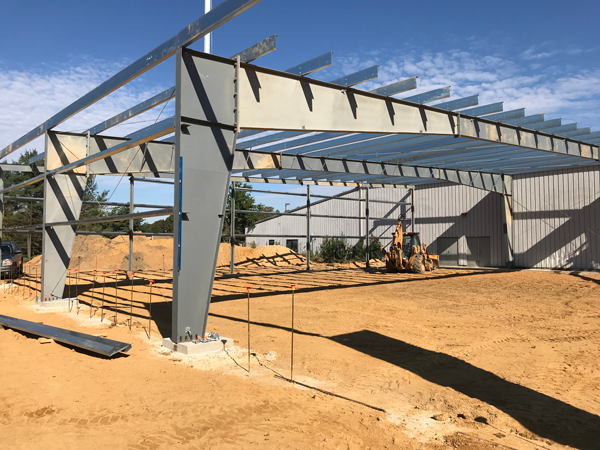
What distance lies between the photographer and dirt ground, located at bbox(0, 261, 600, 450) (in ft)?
14.0

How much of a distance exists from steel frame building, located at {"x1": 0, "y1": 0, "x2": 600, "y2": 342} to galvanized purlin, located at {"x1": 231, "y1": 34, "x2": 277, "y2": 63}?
0.08ft

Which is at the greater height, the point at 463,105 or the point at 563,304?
the point at 463,105

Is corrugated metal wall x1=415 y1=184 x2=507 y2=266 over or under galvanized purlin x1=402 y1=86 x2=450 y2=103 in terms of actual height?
under

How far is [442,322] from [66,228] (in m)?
10.7

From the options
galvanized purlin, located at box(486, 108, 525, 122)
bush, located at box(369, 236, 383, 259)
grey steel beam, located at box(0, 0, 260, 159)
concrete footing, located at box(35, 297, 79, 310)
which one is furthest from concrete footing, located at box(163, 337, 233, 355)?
bush, located at box(369, 236, 383, 259)

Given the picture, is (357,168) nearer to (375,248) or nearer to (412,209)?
(412,209)

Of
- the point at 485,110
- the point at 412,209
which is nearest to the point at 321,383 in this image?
the point at 485,110

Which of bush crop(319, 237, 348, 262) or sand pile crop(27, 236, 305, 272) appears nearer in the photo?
sand pile crop(27, 236, 305, 272)

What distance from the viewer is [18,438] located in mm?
4016

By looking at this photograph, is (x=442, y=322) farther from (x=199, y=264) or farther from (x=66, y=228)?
(x=66, y=228)

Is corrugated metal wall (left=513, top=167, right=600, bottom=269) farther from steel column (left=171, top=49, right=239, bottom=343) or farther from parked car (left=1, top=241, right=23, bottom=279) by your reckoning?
parked car (left=1, top=241, right=23, bottom=279)

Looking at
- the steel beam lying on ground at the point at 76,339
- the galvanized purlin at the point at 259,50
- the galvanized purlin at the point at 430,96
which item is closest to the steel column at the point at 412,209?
the galvanized purlin at the point at 430,96

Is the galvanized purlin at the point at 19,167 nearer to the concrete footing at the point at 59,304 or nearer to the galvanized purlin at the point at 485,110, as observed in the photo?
the concrete footing at the point at 59,304

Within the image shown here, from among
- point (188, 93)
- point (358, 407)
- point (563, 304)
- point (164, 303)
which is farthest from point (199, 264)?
point (563, 304)
